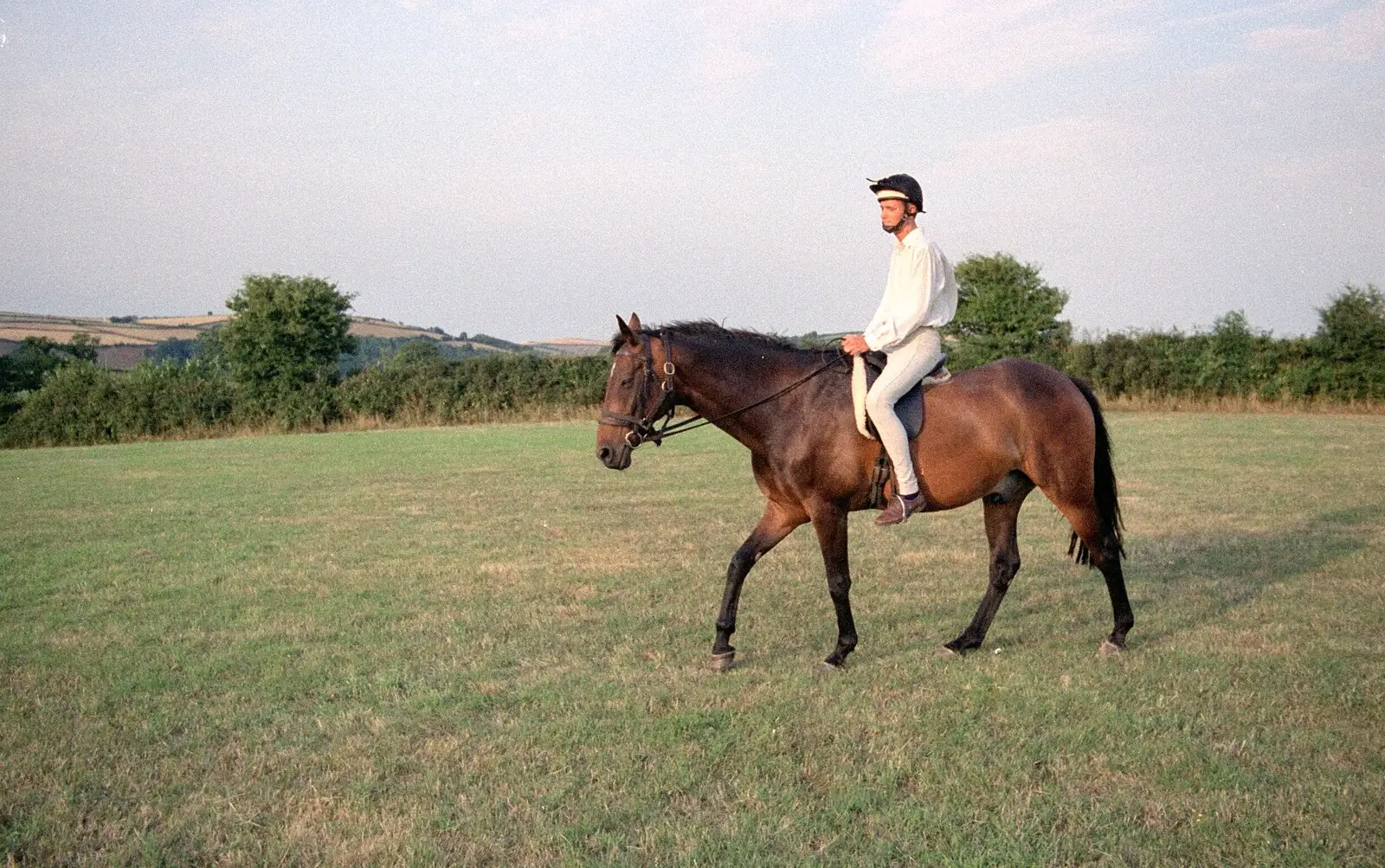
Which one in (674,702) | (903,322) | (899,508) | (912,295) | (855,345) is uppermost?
(912,295)

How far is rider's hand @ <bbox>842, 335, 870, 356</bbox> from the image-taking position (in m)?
6.66

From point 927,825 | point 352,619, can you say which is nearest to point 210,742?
point 352,619

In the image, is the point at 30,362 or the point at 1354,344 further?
the point at 30,362

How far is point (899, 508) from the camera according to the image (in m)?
6.69

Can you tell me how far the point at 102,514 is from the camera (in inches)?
589

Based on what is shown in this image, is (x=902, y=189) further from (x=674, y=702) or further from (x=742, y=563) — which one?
(x=674, y=702)

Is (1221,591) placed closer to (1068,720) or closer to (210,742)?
(1068,720)

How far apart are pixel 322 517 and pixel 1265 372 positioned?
98.6 feet

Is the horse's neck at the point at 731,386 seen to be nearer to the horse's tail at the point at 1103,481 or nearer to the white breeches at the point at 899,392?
the white breeches at the point at 899,392

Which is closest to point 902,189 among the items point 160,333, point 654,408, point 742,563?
point 654,408

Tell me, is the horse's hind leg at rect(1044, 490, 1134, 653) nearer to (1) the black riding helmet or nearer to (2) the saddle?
(2) the saddle

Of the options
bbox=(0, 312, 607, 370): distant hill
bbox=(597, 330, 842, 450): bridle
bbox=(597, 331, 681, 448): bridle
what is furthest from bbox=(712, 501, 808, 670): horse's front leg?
bbox=(0, 312, 607, 370): distant hill

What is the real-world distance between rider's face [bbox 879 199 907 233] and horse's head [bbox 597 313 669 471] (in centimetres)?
173

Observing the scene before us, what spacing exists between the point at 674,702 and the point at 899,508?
196cm
